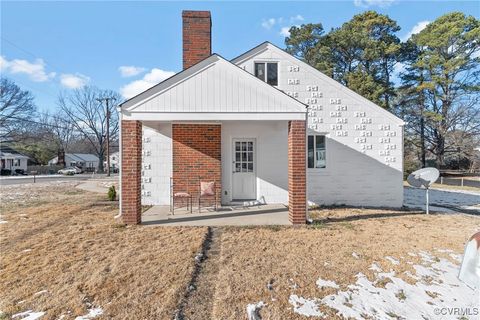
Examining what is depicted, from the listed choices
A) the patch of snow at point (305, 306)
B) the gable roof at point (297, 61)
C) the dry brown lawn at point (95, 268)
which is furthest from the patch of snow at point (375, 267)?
the gable roof at point (297, 61)

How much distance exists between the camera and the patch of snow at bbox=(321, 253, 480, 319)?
9.54ft

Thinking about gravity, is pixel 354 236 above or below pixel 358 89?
below

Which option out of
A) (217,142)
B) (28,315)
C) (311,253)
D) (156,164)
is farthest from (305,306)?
(156,164)

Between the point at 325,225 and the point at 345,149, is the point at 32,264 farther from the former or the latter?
the point at 345,149

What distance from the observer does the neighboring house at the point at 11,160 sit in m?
45.7

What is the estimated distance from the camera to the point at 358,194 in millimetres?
9188

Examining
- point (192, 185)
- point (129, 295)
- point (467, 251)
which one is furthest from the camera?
point (192, 185)

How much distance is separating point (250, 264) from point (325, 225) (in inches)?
118

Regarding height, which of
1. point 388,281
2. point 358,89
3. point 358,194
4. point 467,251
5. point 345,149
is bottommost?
point 388,281

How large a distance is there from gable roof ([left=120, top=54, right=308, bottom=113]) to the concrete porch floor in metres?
2.73

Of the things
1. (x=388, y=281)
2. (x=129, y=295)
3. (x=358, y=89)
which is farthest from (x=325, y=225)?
(x=358, y=89)

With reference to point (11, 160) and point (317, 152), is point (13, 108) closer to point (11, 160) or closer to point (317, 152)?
point (11, 160)

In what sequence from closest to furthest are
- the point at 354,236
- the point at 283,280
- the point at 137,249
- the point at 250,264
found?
the point at 283,280, the point at 250,264, the point at 137,249, the point at 354,236

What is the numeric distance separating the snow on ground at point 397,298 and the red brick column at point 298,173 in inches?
98.9
